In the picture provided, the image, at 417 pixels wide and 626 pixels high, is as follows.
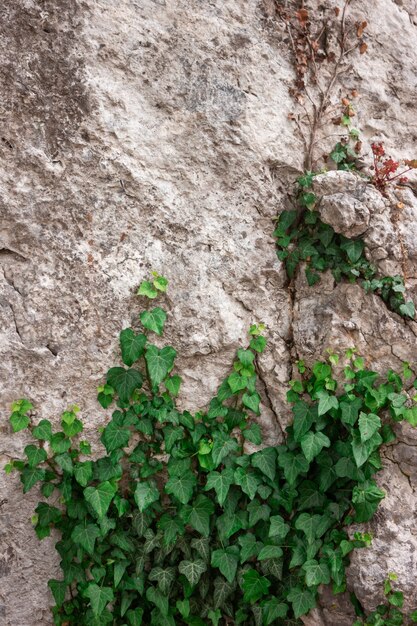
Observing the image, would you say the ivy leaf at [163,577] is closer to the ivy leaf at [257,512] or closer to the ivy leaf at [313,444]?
the ivy leaf at [257,512]

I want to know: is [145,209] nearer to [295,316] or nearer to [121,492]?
[295,316]

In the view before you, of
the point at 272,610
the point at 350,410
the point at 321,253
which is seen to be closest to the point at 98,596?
the point at 272,610

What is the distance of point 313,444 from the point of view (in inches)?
97.7

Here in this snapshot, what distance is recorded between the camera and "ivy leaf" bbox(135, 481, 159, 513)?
248cm

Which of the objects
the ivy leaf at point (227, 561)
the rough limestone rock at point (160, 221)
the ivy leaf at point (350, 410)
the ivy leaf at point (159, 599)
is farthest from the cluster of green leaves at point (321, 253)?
the ivy leaf at point (159, 599)

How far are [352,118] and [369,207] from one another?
75 cm

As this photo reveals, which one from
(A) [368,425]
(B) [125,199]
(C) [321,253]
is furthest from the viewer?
(C) [321,253]

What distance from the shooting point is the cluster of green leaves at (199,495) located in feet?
8.21

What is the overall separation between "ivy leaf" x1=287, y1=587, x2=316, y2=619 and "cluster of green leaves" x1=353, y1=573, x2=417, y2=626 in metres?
0.26

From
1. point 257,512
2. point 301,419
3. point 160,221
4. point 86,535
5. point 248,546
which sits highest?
point 160,221

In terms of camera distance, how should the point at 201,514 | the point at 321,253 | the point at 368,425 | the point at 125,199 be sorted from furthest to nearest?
1. the point at 321,253
2. the point at 125,199
3. the point at 201,514
4. the point at 368,425

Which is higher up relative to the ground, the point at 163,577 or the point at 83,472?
the point at 83,472

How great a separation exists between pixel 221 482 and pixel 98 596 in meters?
0.84

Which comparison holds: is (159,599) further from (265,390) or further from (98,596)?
(265,390)
